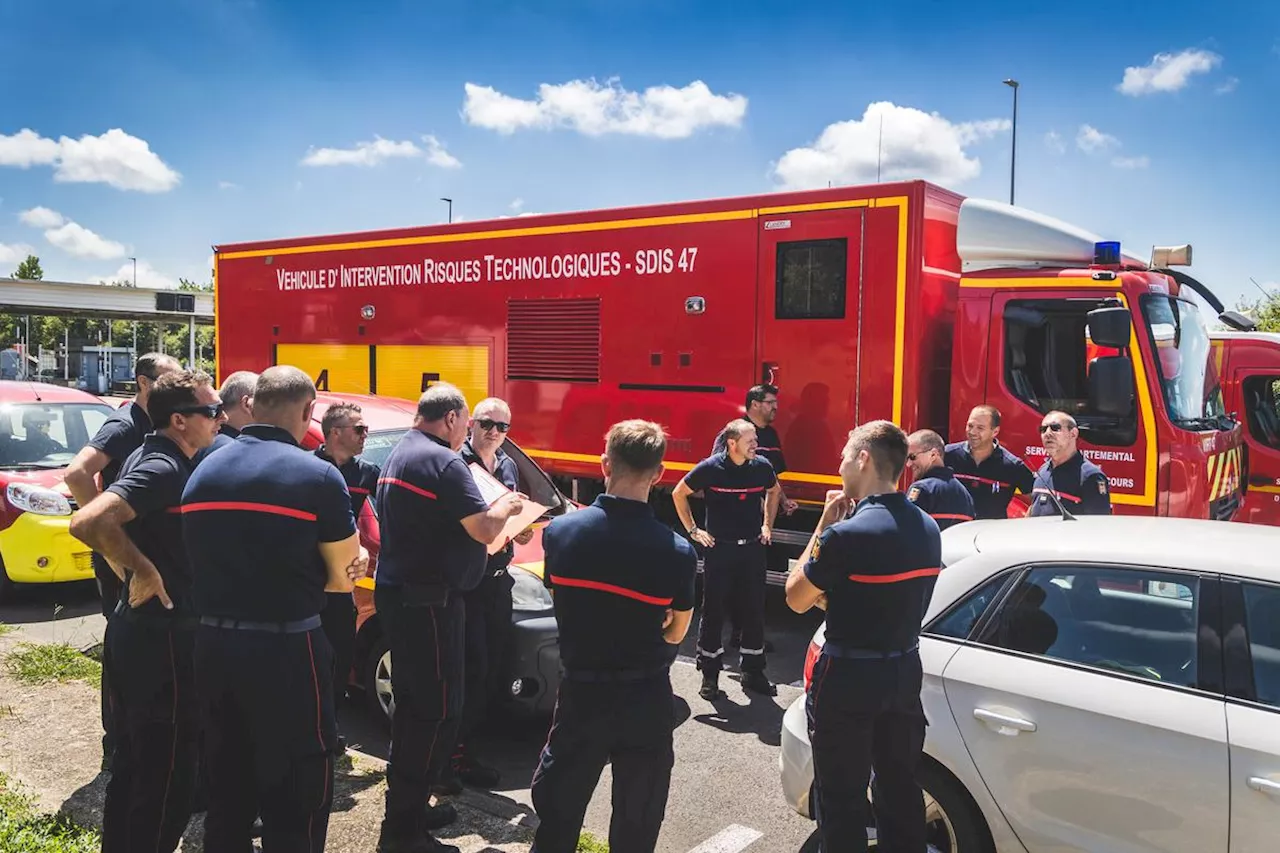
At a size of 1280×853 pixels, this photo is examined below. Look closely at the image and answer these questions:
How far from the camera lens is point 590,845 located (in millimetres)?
3949

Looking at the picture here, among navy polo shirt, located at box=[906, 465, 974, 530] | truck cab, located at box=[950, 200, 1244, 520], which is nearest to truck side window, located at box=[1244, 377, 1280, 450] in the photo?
truck cab, located at box=[950, 200, 1244, 520]

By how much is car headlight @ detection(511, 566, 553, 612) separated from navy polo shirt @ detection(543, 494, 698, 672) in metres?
2.08

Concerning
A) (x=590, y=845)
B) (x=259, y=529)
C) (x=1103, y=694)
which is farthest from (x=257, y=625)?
(x=1103, y=694)

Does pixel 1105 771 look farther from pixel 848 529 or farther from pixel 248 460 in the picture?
pixel 248 460

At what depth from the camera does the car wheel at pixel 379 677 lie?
5059 mm

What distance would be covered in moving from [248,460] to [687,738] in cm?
319

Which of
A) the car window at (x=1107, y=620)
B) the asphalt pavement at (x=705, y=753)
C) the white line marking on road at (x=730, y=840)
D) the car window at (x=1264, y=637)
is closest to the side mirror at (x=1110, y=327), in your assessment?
the asphalt pavement at (x=705, y=753)

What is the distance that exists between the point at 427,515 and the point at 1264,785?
2.87 m

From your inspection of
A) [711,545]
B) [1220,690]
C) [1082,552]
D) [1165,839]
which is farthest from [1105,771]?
[711,545]

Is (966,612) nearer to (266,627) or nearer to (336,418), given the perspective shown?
(266,627)

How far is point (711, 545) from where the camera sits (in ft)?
20.3

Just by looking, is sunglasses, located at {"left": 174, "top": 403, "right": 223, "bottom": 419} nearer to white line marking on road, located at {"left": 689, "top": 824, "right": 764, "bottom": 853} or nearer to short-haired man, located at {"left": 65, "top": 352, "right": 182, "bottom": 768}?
short-haired man, located at {"left": 65, "top": 352, "right": 182, "bottom": 768}

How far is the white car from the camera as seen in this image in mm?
2834

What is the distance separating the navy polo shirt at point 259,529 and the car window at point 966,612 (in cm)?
206
